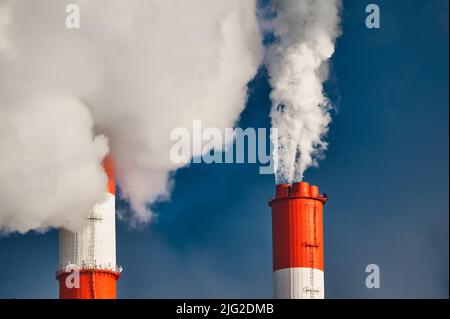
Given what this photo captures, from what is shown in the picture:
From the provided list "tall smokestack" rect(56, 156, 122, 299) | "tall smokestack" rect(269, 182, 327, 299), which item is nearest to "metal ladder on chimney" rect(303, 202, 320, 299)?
"tall smokestack" rect(269, 182, 327, 299)

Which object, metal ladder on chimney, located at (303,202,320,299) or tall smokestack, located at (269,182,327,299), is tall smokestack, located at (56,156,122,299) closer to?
tall smokestack, located at (269,182,327,299)

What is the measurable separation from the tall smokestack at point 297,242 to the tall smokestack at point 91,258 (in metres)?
12.4

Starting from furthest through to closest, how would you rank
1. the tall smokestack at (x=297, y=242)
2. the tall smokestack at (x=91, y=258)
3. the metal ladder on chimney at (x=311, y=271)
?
the tall smokestack at (x=297, y=242)
the metal ladder on chimney at (x=311, y=271)
the tall smokestack at (x=91, y=258)

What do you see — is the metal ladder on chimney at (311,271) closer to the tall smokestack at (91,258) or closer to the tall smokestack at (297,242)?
the tall smokestack at (297,242)

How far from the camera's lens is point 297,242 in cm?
10600

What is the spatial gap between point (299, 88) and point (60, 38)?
1992 centimetres

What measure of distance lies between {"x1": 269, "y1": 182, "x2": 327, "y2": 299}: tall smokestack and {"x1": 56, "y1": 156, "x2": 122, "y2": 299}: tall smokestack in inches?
489

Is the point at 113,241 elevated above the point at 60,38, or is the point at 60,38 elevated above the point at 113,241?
the point at 60,38

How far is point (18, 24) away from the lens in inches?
3880

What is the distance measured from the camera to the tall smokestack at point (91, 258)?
327ft

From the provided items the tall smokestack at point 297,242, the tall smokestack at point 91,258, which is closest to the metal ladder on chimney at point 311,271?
the tall smokestack at point 297,242
